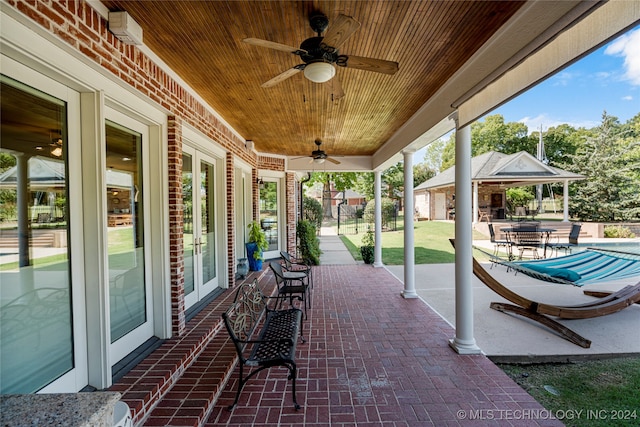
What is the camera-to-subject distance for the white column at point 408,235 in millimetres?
5398

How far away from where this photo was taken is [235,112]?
4520 mm

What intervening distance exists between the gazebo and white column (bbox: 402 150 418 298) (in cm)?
696

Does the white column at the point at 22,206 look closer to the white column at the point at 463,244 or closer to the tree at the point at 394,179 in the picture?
the white column at the point at 463,244


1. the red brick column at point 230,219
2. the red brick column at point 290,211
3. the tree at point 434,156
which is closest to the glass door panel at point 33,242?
the red brick column at point 230,219

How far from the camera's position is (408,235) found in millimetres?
5477

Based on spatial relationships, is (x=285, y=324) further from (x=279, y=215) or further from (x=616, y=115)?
(x=616, y=115)

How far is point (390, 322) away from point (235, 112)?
12.5 ft

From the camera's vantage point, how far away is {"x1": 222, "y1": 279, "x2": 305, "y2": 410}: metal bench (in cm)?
236

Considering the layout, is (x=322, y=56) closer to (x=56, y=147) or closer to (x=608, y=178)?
(x=56, y=147)

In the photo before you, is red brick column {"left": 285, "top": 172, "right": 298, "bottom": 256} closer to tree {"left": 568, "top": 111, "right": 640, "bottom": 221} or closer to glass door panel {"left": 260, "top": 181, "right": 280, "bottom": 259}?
glass door panel {"left": 260, "top": 181, "right": 280, "bottom": 259}

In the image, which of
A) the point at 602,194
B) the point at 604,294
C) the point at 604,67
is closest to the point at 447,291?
the point at 604,294

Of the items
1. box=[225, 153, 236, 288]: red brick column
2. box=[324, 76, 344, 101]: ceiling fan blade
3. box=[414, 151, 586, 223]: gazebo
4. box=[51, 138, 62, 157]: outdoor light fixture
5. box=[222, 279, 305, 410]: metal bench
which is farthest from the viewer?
box=[414, 151, 586, 223]: gazebo

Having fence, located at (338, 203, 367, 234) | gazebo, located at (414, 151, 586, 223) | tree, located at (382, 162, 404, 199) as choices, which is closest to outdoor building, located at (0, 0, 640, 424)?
gazebo, located at (414, 151, 586, 223)

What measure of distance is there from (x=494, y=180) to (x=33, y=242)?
52.3 ft
